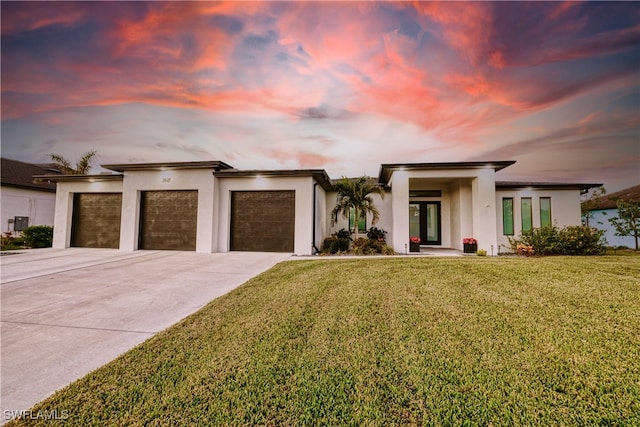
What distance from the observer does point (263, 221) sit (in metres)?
11.6

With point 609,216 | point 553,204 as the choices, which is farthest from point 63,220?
point 609,216

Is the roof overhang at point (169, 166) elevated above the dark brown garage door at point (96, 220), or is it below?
above

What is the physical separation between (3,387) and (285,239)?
9170mm

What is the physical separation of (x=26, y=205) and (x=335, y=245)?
777 inches

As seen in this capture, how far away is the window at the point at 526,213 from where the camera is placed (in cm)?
1217

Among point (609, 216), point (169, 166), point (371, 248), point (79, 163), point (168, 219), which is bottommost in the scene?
point (371, 248)

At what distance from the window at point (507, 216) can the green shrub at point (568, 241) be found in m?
1.43

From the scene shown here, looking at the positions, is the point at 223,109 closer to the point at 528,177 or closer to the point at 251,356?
the point at 251,356

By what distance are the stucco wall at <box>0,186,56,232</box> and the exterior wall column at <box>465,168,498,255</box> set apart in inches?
1017

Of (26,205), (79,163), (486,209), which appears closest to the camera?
(486,209)

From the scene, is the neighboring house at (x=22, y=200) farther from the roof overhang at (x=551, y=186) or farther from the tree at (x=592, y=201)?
the tree at (x=592, y=201)

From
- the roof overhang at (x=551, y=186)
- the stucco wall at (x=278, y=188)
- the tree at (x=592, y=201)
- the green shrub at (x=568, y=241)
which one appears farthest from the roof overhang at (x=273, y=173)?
the tree at (x=592, y=201)

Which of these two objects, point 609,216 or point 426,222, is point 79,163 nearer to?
point 426,222

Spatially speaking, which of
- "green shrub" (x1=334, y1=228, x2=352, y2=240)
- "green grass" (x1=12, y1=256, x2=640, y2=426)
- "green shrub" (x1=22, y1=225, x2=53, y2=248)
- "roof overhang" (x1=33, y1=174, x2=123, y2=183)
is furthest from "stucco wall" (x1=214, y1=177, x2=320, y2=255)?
"green shrub" (x1=22, y1=225, x2=53, y2=248)
